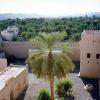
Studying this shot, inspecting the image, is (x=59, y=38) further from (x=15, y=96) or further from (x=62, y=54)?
(x=15, y=96)

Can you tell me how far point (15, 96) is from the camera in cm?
2244

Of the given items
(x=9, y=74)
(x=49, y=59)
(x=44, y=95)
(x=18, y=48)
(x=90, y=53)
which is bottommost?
(x=44, y=95)

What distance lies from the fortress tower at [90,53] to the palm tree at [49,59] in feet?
32.7

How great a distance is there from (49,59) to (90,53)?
1112 cm

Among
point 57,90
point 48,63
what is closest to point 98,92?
point 57,90

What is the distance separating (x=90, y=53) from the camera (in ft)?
91.1

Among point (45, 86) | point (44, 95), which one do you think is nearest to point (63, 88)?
point (45, 86)

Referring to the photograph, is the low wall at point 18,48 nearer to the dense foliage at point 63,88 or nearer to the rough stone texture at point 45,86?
the rough stone texture at point 45,86

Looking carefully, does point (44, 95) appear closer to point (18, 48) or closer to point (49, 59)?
point (49, 59)

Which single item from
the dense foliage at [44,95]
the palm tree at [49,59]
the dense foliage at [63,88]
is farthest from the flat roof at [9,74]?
the dense foliage at [63,88]

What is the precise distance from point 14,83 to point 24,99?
1.64 meters

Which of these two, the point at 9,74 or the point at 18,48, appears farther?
the point at 18,48

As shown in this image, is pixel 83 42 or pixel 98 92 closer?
pixel 98 92

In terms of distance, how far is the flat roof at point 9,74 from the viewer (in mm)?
20758
